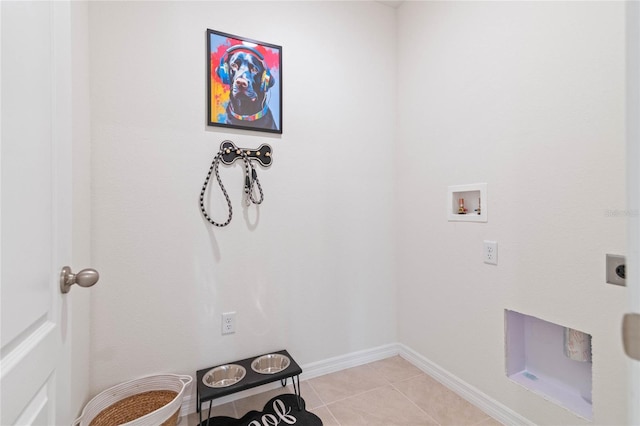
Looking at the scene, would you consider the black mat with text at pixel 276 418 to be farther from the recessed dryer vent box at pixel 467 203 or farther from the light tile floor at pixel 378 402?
the recessed dryer vent box at pixel 467 203

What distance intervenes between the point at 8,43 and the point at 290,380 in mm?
1941

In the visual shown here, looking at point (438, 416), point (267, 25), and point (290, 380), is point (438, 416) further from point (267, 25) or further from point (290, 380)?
point (267, 25)

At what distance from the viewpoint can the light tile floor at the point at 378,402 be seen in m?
1.53

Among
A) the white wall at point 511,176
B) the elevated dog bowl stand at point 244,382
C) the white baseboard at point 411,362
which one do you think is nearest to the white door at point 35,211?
the elevated dog bowl stand at point 244,382

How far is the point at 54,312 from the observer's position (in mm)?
695

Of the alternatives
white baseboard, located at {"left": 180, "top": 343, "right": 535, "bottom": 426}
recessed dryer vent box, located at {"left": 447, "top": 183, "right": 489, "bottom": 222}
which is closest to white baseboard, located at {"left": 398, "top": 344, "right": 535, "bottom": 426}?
white baseboard, located at {"left": 180, "top": 343, "right": 535, "bottom": 426}

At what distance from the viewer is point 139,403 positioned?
4.76 feet

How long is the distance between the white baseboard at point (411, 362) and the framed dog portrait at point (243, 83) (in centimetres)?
154

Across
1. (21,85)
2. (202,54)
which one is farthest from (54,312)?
(202,54)

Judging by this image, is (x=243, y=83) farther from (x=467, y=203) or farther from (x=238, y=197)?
(x=467, y=203)

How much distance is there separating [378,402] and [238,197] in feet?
4.64

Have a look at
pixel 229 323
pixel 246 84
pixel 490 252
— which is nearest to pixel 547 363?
pixel 490 252

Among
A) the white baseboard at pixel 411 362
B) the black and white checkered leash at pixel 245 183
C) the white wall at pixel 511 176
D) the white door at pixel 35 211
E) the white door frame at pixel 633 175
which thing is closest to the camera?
the white door frame at pixel 633 175

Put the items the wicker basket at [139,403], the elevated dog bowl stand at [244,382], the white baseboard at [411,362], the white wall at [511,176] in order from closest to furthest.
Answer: the white wall at [511,176] → the wicker basket at [139,403] → the elevated dog bowl stand at [244,382] → the white baseboard at [411,362]
